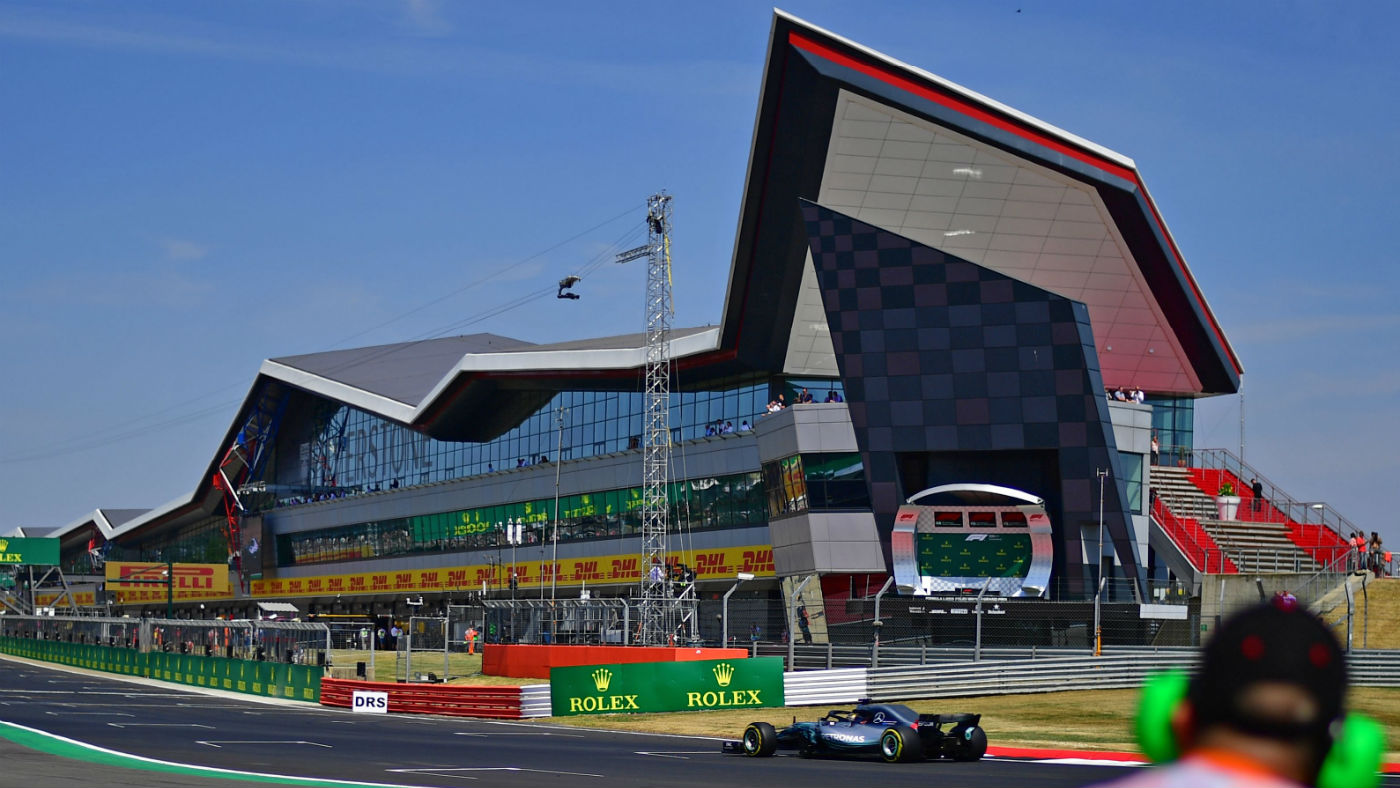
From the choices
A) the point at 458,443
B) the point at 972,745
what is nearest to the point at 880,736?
the point at 972,745

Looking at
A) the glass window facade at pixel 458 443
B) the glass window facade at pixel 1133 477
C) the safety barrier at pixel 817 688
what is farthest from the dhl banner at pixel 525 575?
the safety barrier at pixel 817 688

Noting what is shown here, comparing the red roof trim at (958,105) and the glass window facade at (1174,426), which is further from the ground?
the red roof trim at (958,105)

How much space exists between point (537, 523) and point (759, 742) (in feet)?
191

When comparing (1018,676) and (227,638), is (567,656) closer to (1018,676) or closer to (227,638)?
(1018,676)

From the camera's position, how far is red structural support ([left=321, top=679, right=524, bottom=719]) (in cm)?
4041

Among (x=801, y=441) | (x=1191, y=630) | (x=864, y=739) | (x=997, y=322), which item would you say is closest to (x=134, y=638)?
(x=801, y=441)

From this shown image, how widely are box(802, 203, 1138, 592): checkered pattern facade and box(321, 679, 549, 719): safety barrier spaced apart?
2192cm

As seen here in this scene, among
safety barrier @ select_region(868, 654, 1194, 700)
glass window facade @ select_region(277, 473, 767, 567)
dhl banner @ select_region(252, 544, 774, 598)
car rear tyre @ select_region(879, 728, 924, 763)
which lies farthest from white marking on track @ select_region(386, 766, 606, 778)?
glass window facade @ select_region(277, 473, 767, 567)

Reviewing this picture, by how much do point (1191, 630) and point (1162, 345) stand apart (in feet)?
Result: 75.8

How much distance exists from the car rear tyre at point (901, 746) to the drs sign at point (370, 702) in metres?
20.7

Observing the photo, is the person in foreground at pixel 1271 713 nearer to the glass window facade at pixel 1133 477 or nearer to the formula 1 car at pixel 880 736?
the formula 1 car at pixel 880 736

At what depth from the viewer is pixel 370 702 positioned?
4403 cm

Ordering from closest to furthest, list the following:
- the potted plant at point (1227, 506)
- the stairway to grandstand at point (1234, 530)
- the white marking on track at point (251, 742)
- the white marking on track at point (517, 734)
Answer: the white marking on track at point (251, 742) → the white marking on track at point (517, 734) → the stairway to grandstand at point (1234, 530) → the potted plant at point (1227, 506)

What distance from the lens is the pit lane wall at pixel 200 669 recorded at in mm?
49875
